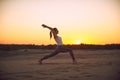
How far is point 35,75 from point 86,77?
1.48 m

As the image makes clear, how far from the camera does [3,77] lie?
34.1 ft

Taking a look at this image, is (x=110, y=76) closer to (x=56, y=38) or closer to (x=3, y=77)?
(x=3, y=77)

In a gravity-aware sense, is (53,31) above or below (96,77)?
above

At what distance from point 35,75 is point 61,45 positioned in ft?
13.3

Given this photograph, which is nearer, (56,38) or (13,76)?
(13,76)

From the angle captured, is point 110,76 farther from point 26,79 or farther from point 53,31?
point 53,31

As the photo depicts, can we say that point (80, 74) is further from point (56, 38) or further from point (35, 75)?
point (56, 38)

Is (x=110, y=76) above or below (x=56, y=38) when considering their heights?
below

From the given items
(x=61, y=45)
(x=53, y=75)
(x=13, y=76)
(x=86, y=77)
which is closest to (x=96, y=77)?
(x=86, y=77)

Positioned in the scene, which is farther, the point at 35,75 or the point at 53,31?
the point at 53,31

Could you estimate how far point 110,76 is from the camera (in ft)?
33.8

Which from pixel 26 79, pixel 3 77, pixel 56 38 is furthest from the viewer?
pixel 56 38

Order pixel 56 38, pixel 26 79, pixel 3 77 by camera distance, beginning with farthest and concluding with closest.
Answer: pixel 56 38
pixel 3 77
pixel 26 79

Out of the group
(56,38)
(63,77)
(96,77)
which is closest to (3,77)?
(63,77)
